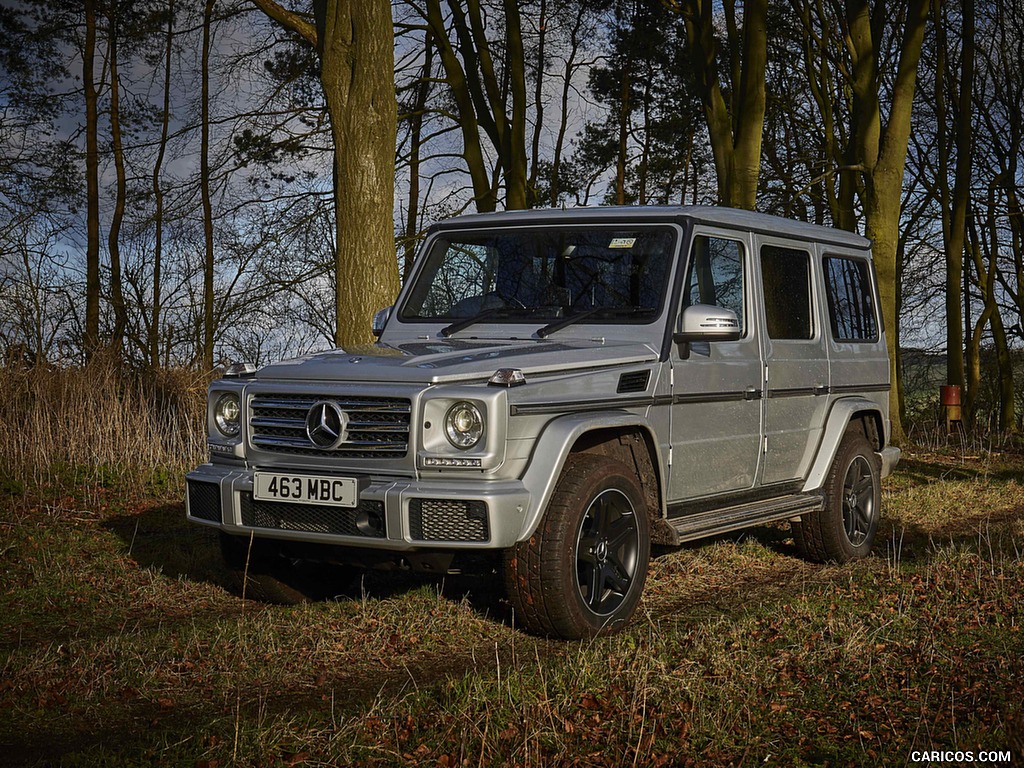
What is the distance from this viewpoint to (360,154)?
415 inches

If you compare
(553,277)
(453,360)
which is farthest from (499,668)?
(553,277)

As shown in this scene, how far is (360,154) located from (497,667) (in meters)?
6.74

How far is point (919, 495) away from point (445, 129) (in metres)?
11.1

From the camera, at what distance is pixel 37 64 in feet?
72.7

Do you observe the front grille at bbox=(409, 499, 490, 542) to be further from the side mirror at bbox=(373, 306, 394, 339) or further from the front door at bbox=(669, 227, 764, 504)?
the side mirror at bbox=(373, 306, 394, 339)

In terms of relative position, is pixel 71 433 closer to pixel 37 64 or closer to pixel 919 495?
pixel 919 495

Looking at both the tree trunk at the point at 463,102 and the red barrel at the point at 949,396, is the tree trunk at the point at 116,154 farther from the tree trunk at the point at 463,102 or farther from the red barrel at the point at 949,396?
the red barrel at the point at 949,396

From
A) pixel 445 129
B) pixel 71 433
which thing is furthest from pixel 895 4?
pixel 71 433

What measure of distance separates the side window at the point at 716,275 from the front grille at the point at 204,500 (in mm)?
2665

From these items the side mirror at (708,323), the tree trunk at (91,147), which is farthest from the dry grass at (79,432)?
the tree trunk at (91,147)

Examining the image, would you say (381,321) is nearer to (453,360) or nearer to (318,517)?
(453,360)

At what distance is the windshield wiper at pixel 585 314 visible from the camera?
6230 millimetres

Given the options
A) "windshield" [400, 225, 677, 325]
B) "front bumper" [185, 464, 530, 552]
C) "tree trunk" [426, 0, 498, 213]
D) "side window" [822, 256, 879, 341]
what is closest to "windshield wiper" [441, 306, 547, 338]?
"windshield" [400, 225, 677, 325]

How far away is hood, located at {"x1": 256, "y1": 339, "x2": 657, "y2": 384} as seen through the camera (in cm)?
526
